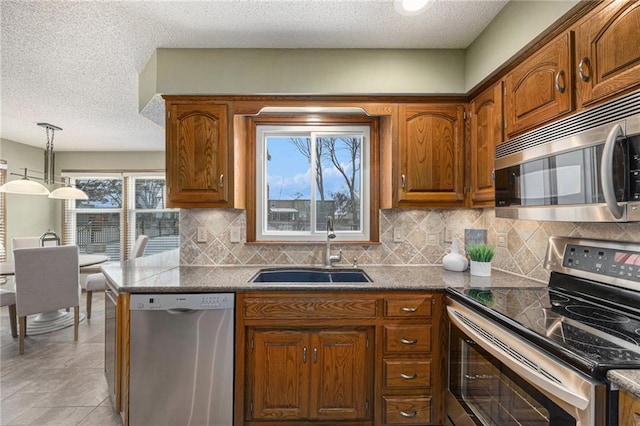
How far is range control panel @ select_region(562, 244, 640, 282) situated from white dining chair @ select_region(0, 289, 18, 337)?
4731 millimetres

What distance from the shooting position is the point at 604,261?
141 cm

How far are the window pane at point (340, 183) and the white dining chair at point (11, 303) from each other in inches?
129

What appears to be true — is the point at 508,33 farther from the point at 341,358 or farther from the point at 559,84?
the point at 341,358

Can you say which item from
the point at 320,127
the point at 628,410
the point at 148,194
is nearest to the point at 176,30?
the point at 320,127

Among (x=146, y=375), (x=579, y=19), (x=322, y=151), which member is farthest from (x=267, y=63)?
(x=146, y=375)

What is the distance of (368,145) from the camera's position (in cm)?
264

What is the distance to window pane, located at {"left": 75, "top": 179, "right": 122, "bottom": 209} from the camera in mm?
5645

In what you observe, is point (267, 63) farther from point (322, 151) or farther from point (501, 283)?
point (501, 283)

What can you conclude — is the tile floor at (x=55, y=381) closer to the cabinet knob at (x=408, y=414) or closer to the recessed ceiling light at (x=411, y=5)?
the cabinet knob at (x=408, y=414)

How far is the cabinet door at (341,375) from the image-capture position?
184cm

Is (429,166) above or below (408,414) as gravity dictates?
above

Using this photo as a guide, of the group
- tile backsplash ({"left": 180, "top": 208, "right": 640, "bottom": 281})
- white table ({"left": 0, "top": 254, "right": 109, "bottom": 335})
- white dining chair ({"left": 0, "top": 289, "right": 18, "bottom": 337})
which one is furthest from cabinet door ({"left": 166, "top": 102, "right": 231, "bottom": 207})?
white dining chair ({"left": 0, "top": 289, "right": 18, "bottom": 337})

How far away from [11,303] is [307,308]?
135 inches

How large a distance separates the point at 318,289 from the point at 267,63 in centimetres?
157
